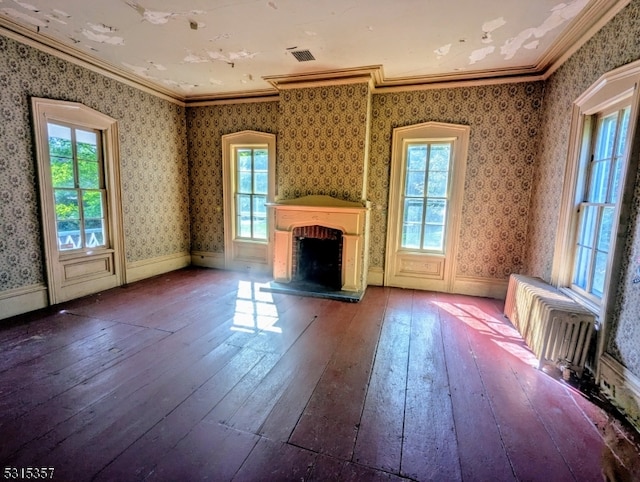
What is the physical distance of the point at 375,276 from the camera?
186 inches

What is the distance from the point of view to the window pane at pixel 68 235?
3.65m

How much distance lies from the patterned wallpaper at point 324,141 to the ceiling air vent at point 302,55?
597 mm

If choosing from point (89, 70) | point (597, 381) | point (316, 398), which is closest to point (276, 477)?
point (316, 398)

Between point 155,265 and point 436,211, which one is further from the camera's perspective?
point 155,265

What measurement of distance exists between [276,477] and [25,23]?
4.47m

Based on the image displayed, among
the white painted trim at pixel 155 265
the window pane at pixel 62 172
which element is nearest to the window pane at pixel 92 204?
the window pane at pixel 62 172

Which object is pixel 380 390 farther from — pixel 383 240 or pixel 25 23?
pixel 25 23

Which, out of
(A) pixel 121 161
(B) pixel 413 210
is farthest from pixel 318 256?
(A) pixel 121 161

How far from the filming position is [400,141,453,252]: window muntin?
14.1 ft

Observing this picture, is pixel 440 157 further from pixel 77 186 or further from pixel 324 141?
pixel 77 186

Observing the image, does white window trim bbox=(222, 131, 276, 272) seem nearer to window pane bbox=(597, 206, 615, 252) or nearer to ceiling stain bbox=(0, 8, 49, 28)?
ceiling stain bbox=(0, 8, 49, 28)

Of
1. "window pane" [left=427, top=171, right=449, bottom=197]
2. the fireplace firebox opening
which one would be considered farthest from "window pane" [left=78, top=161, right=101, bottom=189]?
"window pane" [left=427, top=171, right=449, bottom=197]

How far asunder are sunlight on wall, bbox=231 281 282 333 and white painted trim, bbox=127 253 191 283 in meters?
1.60

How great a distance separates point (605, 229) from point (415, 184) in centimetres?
226
